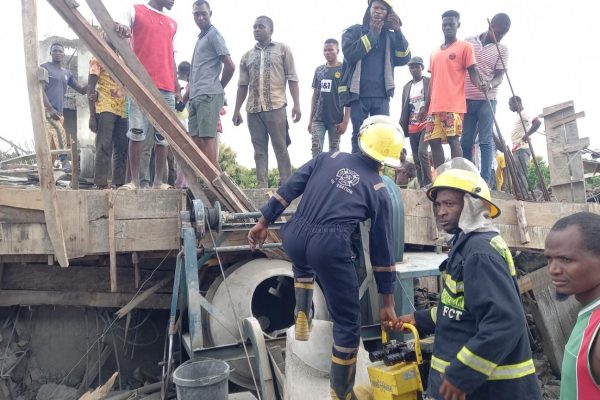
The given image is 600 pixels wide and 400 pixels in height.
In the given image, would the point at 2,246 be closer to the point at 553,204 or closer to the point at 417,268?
the point at 417,268

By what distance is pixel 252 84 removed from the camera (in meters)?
6.05

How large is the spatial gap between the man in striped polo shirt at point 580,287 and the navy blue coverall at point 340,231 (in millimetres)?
1564

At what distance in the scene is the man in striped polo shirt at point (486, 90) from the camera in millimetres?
5879

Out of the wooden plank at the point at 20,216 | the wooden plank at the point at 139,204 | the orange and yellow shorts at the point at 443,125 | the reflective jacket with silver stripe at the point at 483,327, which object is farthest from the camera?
the orange and yellow shorts at the point at 443,125

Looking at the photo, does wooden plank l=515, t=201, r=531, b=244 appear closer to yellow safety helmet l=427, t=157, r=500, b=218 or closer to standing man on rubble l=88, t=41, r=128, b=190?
yellow safety helmet l=427, t=157, r=500, b=218

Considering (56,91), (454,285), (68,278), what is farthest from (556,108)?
(56,91)

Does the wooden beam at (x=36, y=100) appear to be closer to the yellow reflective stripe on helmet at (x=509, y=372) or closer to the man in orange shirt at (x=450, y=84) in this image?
the yellow reflective stripe on helmet at (x=509, y=372)

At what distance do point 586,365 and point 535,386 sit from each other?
1.00 metres

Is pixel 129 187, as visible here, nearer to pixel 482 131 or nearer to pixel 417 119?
pixel 417 119

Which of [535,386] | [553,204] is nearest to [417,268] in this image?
[535,386]

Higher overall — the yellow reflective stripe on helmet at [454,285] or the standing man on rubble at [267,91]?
the standing man on rubble at [267,91]

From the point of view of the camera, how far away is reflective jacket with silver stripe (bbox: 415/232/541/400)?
2.03 metres

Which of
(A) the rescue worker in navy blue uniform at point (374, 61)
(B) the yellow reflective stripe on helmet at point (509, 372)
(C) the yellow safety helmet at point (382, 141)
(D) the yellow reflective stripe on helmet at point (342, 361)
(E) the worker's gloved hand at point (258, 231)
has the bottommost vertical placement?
(D) the yellow reflective stripe on helmet at point (342, 361)

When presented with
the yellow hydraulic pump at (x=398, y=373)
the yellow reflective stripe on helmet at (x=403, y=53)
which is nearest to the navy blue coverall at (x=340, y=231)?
the yellow hydraulic pump at (x=398, y=373)
